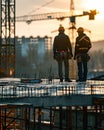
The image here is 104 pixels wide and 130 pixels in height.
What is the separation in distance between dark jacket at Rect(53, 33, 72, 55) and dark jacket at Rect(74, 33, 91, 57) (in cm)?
39

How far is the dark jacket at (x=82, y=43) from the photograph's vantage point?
2138 cm

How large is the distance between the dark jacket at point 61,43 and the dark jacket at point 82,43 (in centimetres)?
39

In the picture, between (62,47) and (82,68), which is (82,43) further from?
(82,68)

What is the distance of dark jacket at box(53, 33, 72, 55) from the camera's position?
2130 cm

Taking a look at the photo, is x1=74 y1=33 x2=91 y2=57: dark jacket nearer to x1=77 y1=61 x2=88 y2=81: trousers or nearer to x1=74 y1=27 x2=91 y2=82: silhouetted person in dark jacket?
x1=74 y1=27 x2=91 y2=82: silhouetted person in dark jacket

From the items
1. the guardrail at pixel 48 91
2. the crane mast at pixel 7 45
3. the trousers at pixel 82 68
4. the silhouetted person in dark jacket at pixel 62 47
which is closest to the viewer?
the guardrail at pixel 48 91

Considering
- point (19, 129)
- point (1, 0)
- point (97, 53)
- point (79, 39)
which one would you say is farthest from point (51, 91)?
point (97, 53)

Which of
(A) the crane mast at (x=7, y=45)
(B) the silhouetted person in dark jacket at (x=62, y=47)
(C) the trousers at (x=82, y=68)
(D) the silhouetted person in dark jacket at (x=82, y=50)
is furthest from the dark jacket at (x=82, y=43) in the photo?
(A) the crane mast at (x=7, y=45)

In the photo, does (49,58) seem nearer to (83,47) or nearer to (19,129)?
(19,129)

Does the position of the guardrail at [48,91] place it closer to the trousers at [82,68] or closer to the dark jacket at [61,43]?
the dark jacket at [61,43]

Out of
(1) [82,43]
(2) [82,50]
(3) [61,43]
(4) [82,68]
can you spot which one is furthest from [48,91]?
(4) [82,68]

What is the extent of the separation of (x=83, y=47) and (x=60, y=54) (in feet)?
3.75

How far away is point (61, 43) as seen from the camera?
2148 cm

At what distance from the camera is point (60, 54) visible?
72.7 ft
